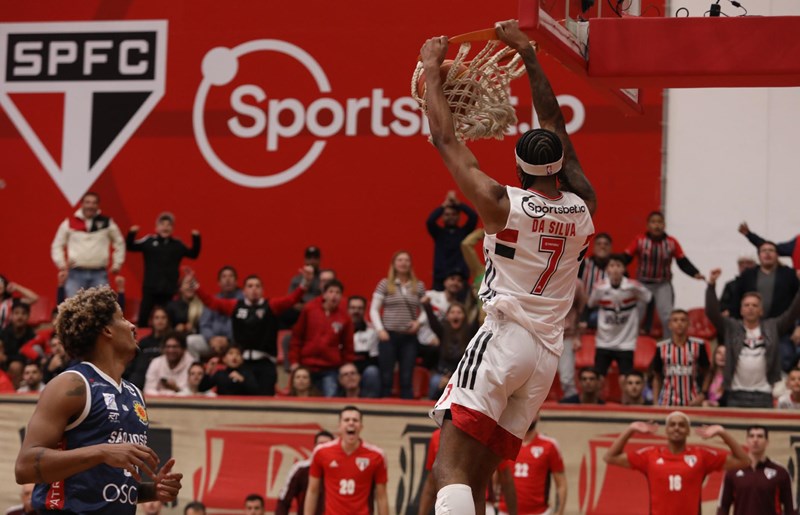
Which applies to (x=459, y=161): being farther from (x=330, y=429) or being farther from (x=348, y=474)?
(x=330, y=429)

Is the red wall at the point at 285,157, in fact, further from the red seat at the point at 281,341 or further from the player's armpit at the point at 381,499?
the player's armpit at the point at 381,499

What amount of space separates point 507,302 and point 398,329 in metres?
10.6

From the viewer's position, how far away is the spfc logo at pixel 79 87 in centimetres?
2275

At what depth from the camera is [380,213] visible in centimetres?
2177

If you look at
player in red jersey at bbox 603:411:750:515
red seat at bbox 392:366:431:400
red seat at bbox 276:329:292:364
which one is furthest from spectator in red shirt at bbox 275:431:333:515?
red seat at bbox 276:329:292:364

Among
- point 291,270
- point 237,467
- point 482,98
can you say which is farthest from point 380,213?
point 482,98

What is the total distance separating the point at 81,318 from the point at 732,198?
15.7 m

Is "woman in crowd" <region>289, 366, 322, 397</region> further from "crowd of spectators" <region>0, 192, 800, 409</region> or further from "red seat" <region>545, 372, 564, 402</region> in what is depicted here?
"red seat" <region>545, 372, 564, 402</region>

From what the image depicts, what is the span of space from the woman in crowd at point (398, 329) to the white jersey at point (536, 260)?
33.2 feet

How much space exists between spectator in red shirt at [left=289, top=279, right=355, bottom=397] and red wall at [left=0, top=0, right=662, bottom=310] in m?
4.28

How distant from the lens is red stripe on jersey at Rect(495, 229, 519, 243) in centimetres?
641

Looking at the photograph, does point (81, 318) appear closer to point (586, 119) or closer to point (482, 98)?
point (482, 98)

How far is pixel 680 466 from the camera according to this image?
42.7 feet

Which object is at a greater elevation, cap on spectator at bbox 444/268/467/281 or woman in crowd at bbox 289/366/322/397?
cap on spectator at bbox 444/268/467/281
